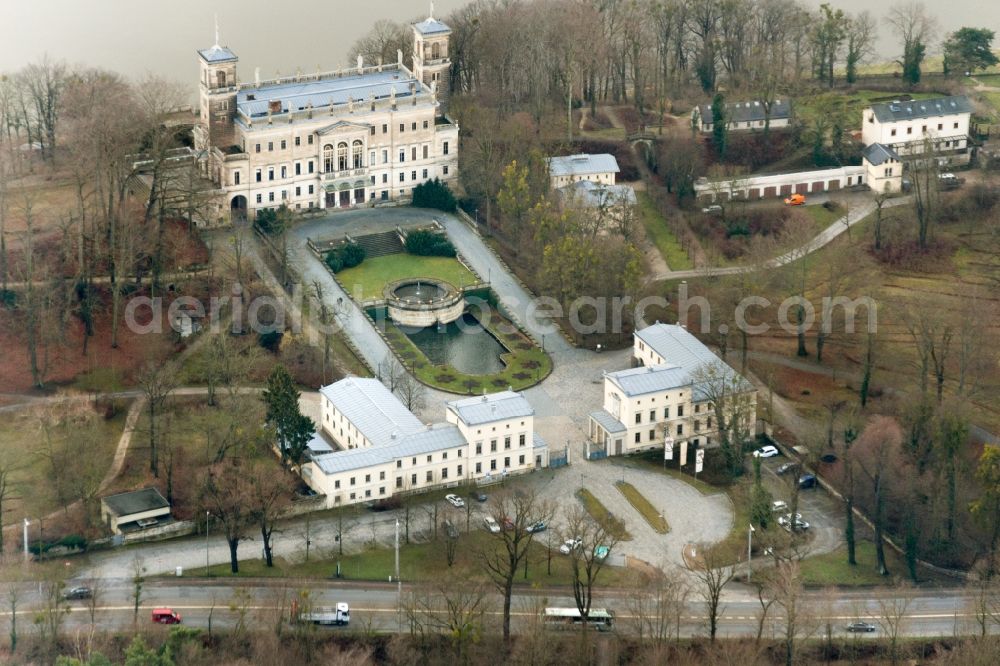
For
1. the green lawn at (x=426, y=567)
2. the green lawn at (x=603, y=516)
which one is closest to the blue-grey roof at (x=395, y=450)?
the green lawn at (x=426, y=567)

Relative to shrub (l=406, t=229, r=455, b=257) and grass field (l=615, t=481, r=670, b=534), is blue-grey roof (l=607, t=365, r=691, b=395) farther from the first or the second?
shrub (l=406, t=229, r=455, b=257)

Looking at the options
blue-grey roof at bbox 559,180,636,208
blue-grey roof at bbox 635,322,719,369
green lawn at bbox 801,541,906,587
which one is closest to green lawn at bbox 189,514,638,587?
green lawn at bbox 801,541,906,587

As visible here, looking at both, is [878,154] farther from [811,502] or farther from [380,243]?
[811,502]

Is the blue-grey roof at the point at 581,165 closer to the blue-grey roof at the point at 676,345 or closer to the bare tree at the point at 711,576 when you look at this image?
the blue-grey roof at the point at 676,345

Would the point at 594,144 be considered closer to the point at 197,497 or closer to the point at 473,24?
the point at 473,24

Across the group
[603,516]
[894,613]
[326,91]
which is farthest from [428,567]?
[326,91]

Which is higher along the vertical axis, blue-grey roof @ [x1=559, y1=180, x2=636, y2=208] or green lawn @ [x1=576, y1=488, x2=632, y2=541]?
blue-grey roof @ [x1=559, y1=180, x2=636, y2=208]
